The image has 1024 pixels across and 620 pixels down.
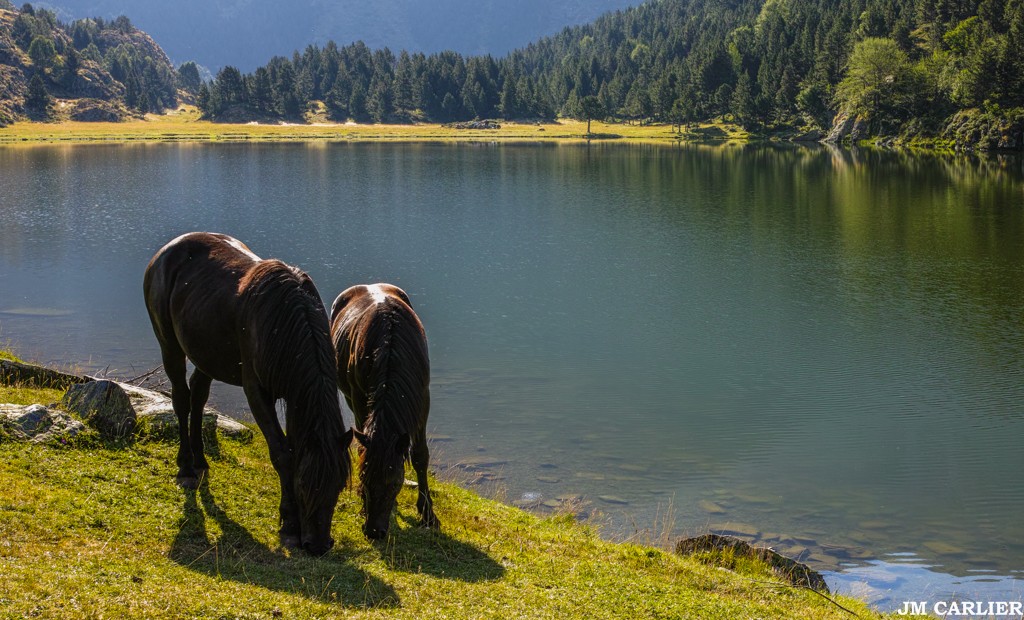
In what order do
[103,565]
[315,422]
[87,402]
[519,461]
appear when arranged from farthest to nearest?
1. [519,461]
2. [87,402]
3. [315,422]
4. [103,565]

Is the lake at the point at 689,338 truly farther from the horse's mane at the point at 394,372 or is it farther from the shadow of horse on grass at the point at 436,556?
the horse's mane at the point at 394,372

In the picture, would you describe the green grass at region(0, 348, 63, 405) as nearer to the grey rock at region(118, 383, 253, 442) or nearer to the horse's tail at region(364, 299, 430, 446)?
the grey rock at region(118, 383, 253, 442)

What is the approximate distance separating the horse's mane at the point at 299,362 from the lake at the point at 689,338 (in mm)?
6535

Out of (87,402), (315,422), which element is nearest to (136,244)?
(87,402)

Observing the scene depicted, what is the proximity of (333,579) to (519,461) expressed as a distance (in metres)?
10.1

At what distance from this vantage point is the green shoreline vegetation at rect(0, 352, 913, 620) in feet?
23.5

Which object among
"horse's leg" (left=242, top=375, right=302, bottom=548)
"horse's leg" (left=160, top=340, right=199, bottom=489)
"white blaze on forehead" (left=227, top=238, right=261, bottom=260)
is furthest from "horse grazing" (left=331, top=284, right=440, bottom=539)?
"horse's leg" (left=160, top=340, right=199, bottom=489)

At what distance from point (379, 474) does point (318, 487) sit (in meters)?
0.79

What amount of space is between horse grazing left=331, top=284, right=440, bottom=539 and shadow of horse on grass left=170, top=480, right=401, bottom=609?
0.79 meters

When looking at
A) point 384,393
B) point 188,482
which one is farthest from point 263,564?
point 188,482

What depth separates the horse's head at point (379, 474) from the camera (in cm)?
937

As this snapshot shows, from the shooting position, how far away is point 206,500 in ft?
33.1

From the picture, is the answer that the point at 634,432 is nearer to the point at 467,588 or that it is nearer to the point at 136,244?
the point at 467,588

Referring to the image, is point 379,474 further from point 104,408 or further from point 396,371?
point 104,408
